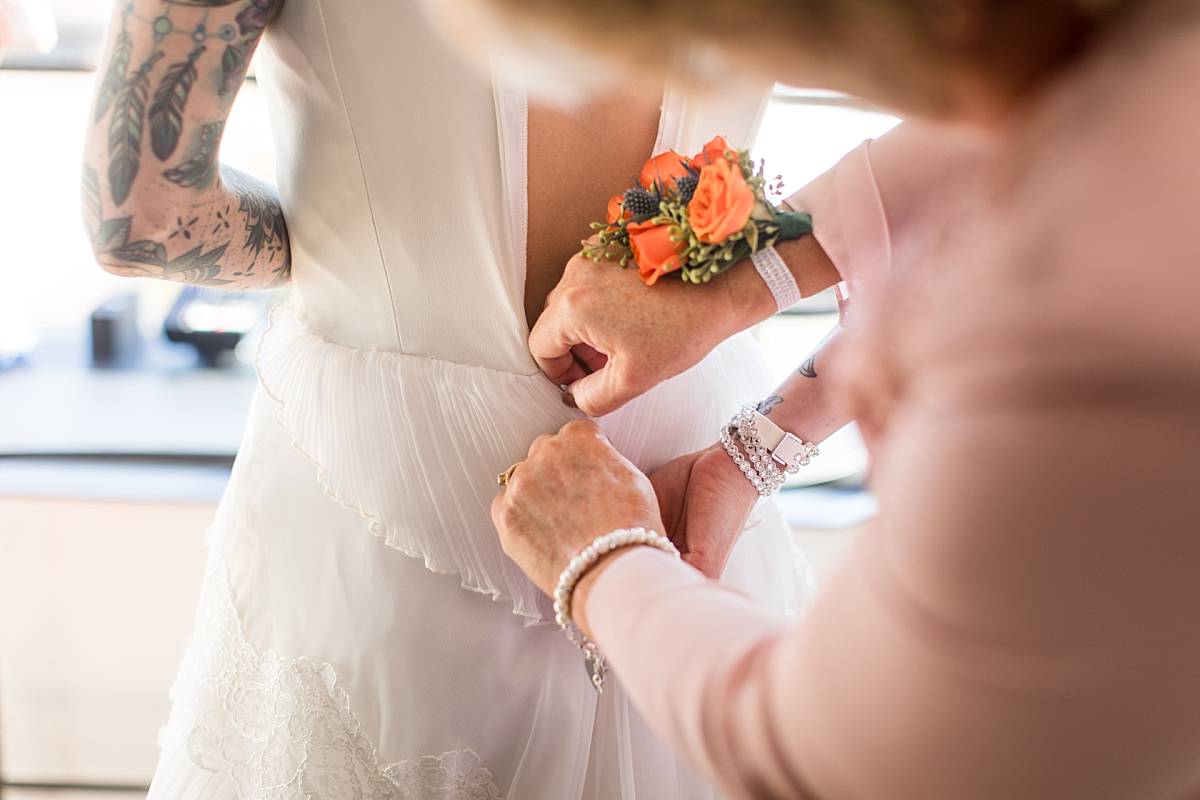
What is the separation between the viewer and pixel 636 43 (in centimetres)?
48

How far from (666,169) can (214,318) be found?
1506 mm

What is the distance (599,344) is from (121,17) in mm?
482

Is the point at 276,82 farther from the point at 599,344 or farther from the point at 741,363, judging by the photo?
the point at 741,363

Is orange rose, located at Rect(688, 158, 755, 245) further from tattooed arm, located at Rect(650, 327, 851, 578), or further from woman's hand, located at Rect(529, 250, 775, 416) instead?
tattooed arm, located at Rect(650, 327, 851, 578)

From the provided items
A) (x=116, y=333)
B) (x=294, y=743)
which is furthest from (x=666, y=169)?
(x=116, y=333)

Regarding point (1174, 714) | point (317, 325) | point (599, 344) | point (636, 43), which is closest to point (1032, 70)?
point (636, 43)

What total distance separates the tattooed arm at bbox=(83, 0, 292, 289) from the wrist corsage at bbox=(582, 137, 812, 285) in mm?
350

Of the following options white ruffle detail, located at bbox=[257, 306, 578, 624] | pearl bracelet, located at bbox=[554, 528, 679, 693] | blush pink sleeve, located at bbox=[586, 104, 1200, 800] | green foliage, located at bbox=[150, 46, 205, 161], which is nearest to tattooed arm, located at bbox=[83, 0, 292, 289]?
green foliage, located at bbox=[150, 46, 205, 161]

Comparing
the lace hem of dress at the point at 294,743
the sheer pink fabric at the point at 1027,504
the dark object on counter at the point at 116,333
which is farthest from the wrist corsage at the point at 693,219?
the dark object on counter at the point at 116,333

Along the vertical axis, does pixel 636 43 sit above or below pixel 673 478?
above

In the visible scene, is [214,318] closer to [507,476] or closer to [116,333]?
[116,333]

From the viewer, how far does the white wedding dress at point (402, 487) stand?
923 mm

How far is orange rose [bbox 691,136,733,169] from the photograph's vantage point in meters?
0.90

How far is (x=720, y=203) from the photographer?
34.4 inches
